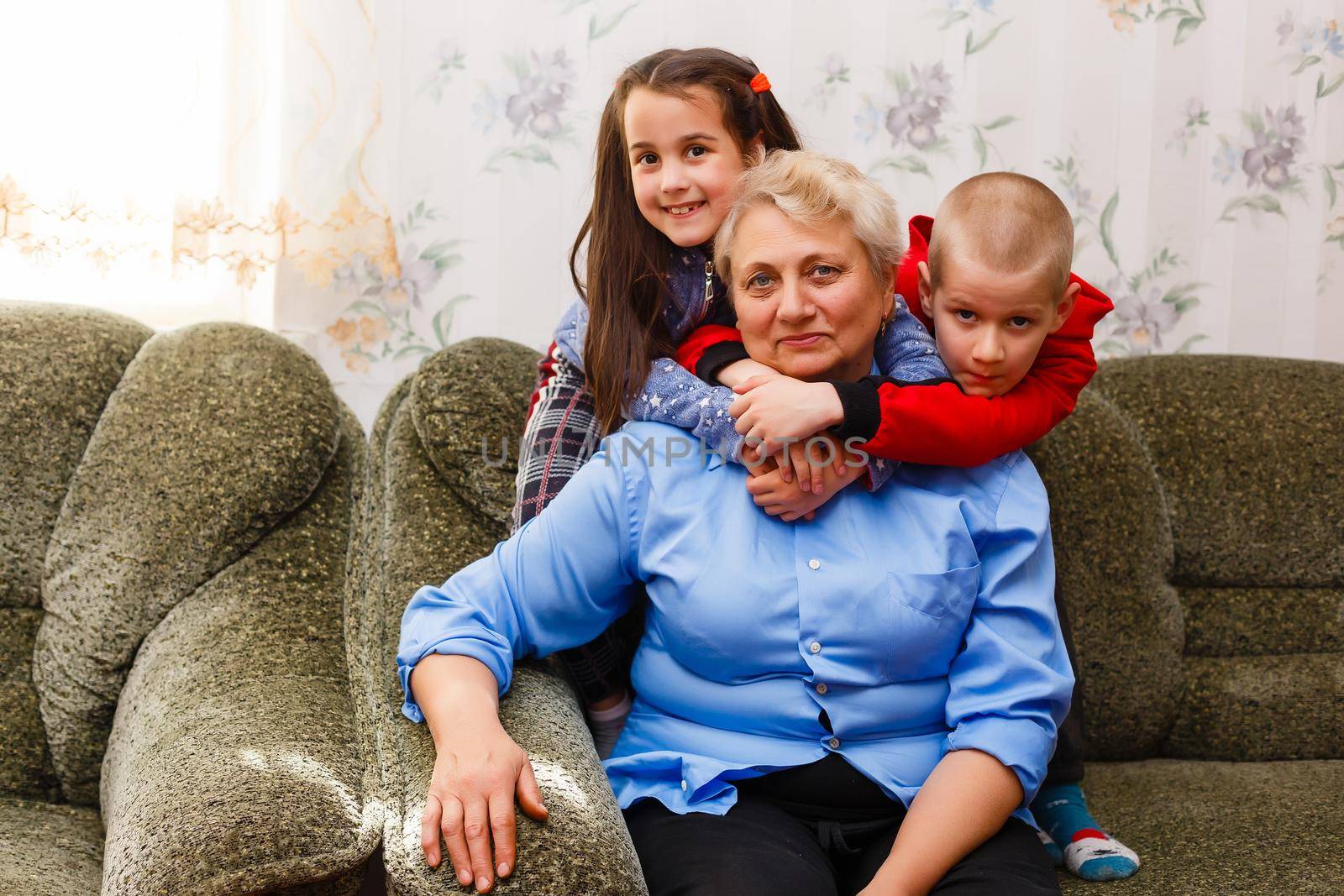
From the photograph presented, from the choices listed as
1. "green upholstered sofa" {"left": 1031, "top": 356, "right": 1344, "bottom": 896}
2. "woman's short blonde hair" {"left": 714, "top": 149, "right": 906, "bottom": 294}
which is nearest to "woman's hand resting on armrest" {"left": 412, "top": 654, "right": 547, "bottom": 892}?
"woman's short blonde hair" {"left": 714, "top": 149, "right": 906, "bottom": 294}

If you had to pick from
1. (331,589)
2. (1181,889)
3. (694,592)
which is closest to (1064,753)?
(1181,889)

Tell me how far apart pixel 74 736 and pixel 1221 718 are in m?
1.73

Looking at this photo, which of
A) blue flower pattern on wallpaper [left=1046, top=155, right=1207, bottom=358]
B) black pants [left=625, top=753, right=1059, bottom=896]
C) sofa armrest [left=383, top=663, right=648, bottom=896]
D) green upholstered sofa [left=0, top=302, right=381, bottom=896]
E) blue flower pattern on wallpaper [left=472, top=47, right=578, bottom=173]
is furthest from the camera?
blue flower pattern on wallpaper [left=1046, top=155, right=1207, bottom=358]

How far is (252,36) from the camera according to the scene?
1834 mm

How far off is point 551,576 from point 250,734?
366 millimetres

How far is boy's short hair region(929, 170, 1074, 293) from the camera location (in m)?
1.27

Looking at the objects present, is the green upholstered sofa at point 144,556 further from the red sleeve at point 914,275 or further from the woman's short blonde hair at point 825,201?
the red sleeve at point 914,275

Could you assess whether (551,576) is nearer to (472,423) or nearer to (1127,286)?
(472,423)

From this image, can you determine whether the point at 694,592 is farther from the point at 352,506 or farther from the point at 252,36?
the point at 252,36

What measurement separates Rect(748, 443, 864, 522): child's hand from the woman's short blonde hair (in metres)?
0.23

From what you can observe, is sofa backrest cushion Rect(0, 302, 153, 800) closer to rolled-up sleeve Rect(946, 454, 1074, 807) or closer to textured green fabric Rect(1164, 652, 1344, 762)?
rolled-up sleeve Rect(946, 454, 1074, 807)

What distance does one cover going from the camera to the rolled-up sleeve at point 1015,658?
1.21 metres

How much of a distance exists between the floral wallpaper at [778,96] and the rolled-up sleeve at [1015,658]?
952 mm

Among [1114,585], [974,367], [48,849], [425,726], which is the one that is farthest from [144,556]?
[1114,585]
